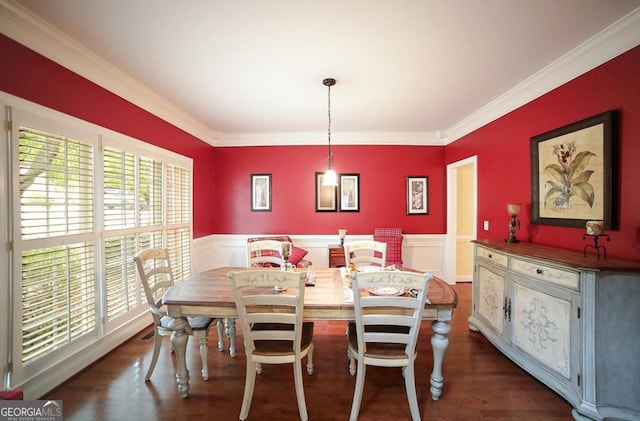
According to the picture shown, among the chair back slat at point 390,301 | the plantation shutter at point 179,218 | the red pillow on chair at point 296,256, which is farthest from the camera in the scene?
Result: the red pillow on chair at point 296,256

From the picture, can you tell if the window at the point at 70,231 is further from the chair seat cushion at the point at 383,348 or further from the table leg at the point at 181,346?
the chair seat cushion at the point at 383,348

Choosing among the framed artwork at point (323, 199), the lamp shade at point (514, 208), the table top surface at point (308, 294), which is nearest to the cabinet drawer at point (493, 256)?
the lamp shade at point (514, 208)

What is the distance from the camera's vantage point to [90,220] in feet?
7.09

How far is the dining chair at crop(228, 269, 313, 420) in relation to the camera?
4.84 ft

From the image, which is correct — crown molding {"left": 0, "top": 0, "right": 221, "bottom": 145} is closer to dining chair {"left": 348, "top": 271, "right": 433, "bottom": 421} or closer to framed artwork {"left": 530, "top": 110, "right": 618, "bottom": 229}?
dining chair {"left": 348, "top": 271, "right": 433, "bottom": 421}

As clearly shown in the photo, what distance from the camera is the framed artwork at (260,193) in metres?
4.39

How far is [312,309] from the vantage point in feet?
5.34

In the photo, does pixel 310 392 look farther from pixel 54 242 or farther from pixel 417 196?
pixel 417 196

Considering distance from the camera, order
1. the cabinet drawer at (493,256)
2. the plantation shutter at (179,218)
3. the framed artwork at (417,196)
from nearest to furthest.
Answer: the cabinet drawer at (493,256) → the plantation shutter at (179,218) → the framed artwork at (417,196)

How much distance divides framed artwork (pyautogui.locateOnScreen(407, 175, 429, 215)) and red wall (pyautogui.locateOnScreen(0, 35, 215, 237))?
3718 millimetres

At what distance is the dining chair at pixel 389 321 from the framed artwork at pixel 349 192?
2834 mm

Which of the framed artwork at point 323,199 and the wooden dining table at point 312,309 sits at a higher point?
the framed artwork at point 323,199

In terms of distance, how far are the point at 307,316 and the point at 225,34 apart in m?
2.15

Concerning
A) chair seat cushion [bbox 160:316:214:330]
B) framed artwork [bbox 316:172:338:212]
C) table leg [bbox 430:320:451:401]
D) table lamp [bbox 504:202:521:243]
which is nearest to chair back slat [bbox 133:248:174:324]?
chair seat cushion [bbox 160:316:214:330]
